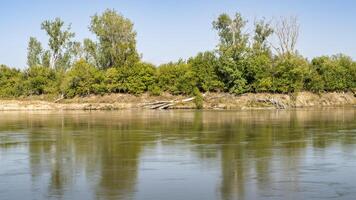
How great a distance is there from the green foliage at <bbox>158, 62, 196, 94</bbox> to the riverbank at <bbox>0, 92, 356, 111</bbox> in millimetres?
1199

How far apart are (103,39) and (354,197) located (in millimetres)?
72417

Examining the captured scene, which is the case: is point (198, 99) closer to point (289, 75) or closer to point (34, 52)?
point (289, 75)

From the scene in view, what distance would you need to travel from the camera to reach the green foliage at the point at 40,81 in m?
77.4

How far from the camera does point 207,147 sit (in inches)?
867

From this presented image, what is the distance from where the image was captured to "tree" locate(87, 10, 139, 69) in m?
81.0

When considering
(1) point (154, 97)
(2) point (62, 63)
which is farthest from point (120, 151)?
(2) point (62, 63)

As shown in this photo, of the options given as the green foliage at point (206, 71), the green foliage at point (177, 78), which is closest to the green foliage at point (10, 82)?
the green foliage at point (177, 78)

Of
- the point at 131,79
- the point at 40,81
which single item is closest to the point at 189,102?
the point at 131,79

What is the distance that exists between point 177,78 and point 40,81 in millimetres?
19949

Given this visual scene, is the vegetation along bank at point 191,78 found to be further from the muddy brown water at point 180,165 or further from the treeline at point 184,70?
the muddy brown water at point 180,165

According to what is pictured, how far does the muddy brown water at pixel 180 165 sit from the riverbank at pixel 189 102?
37.9m

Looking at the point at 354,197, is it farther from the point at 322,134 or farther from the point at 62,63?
the point at 62,63

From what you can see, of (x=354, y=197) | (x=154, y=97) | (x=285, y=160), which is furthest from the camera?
(x=154, y=97)

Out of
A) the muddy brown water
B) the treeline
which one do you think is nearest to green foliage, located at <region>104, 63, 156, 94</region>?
the treeline
